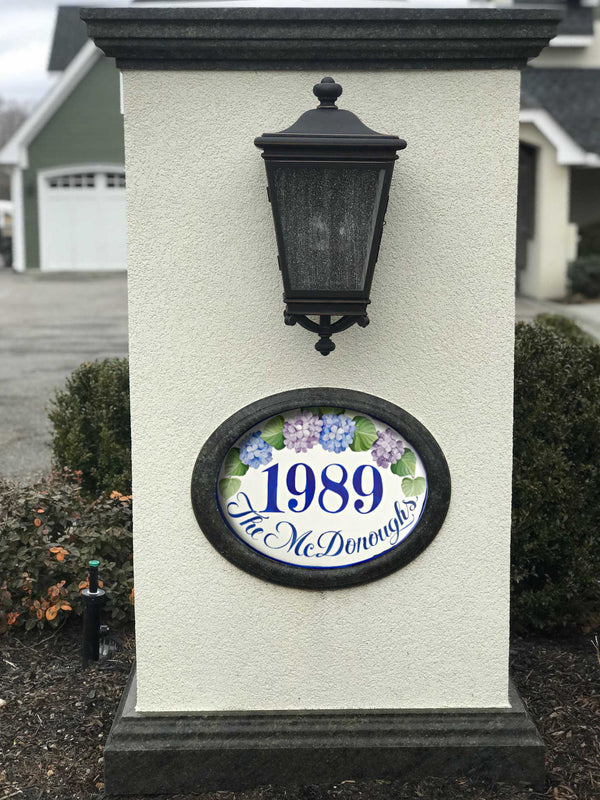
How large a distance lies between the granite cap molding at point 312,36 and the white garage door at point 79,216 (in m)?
23.2

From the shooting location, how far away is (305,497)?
10.8ft

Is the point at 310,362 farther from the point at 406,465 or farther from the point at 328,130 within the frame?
the point at 328,130

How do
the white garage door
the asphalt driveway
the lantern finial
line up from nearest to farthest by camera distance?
the lantern finial
the asphalt driveway
the white garage door

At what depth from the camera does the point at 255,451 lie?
10.8ft

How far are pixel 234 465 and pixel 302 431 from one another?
0.25 metres

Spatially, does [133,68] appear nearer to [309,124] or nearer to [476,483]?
[309,124]

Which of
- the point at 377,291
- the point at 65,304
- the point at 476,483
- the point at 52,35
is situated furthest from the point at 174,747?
the point at 52,35

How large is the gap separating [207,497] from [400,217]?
1.08 m

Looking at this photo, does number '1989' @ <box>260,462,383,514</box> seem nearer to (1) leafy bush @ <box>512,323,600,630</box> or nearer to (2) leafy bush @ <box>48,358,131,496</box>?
(1) leafy bush @ <box>512,323,600,630</box>

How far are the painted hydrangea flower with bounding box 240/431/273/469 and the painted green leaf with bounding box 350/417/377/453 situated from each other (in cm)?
28

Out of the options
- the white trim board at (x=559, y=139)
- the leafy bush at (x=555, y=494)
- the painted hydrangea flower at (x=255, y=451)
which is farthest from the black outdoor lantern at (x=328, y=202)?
the white trim board at (x=559, y=139)

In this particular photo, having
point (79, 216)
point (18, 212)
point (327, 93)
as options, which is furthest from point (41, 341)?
point (18, 212)

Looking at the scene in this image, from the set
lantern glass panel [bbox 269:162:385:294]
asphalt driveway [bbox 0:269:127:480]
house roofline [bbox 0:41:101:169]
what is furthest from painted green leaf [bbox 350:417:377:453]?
house roofline [bbox 0:41:101:169]

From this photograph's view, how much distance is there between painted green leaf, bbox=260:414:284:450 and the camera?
3260 mm
